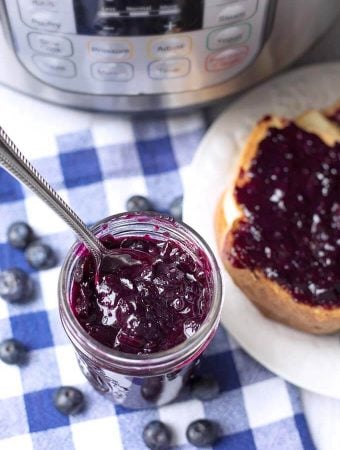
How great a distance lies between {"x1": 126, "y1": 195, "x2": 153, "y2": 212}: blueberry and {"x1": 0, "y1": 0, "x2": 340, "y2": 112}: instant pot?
0.45 ft

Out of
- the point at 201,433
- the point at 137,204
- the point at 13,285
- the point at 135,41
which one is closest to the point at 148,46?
the point at 135,41

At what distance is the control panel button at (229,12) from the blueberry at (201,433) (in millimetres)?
529

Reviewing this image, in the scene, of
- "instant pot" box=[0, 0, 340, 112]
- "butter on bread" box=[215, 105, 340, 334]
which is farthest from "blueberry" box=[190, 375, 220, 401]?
"instant pot" box=[0, 0, 340, 112]

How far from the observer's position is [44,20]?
0.92m

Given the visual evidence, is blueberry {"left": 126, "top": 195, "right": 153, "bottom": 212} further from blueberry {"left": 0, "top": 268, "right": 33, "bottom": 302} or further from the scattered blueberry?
blueberry {"left": 0, "top": 268, "right": 33, "bottom": 302}

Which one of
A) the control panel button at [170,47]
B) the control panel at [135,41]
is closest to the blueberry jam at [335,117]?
the control panel at [135,41]

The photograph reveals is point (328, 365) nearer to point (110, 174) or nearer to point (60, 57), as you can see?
point (110, 174)

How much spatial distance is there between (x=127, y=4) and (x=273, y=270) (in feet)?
1.32

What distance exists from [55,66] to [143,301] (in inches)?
14.7

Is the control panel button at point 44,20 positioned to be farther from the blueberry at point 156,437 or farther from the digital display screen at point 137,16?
the blueberry at point 156,437

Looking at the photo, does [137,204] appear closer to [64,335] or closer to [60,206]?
[64,335]

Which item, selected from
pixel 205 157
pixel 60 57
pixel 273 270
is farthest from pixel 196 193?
pixel 60 57

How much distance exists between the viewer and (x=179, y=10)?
90 cm

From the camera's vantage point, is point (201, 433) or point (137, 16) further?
point (201, 433)
